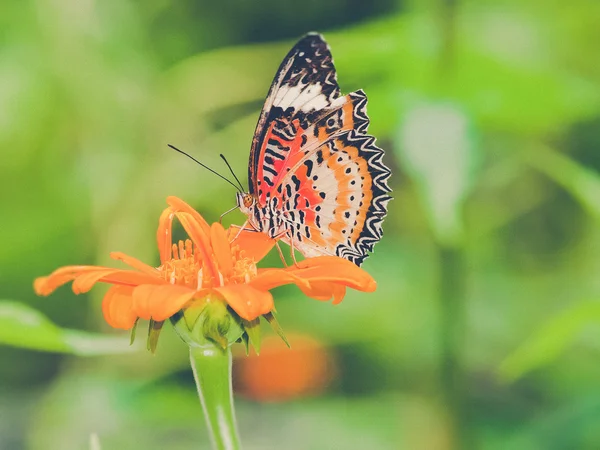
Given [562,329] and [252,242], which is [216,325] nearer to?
[252,242]

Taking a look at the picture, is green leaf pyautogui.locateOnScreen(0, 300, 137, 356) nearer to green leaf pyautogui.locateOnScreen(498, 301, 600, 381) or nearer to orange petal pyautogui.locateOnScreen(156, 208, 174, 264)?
orange petal pyautogui.locateOnScreen(156, 208, 174, 264)

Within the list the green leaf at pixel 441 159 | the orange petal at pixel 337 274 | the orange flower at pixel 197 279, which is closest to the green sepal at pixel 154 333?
the orange flower at pixel 197 279

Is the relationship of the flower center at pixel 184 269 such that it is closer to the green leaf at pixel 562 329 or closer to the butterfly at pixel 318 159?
the butterfly at pixel 318 159

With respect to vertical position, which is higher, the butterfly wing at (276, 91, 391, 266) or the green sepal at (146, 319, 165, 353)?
the butterfly wing at (276, 91, 391, 266)

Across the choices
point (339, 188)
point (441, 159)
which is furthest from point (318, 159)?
point (441, 159)

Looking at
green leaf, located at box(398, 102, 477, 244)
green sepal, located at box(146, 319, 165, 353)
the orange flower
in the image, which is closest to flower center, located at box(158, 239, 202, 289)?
the orange flower

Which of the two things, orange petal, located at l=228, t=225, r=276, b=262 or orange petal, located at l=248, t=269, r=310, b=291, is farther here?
orange petal, located at l=228, t=225, r=276, b=262
